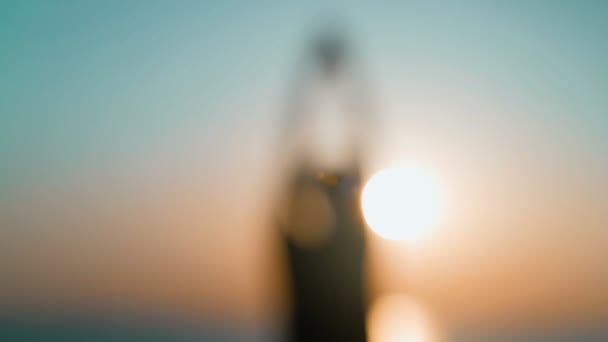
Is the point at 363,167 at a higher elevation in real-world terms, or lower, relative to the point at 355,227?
A: higher

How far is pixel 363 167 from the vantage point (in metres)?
4.51

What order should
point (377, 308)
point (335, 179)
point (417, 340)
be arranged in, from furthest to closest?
point (417, 340) → point (377, 308) → point (335, 179)

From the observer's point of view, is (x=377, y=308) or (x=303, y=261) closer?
(x=303, y=261)

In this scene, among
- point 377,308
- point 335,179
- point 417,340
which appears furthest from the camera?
point 417,340

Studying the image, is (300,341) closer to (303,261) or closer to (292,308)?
(292,308)

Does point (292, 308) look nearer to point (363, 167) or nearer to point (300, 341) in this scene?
Result: point (300, 341)

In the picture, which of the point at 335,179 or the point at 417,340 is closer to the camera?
the point at 335,179

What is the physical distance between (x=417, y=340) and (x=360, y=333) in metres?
6.34

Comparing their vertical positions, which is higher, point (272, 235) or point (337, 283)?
point (272, 235)

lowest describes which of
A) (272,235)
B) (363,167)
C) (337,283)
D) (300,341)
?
(300,341)

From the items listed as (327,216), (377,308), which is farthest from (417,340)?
(327,216)

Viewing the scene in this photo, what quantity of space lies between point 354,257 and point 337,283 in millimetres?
208

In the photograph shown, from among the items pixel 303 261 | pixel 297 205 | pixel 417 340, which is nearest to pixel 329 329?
pixel 303 261

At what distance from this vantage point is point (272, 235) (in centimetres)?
471
